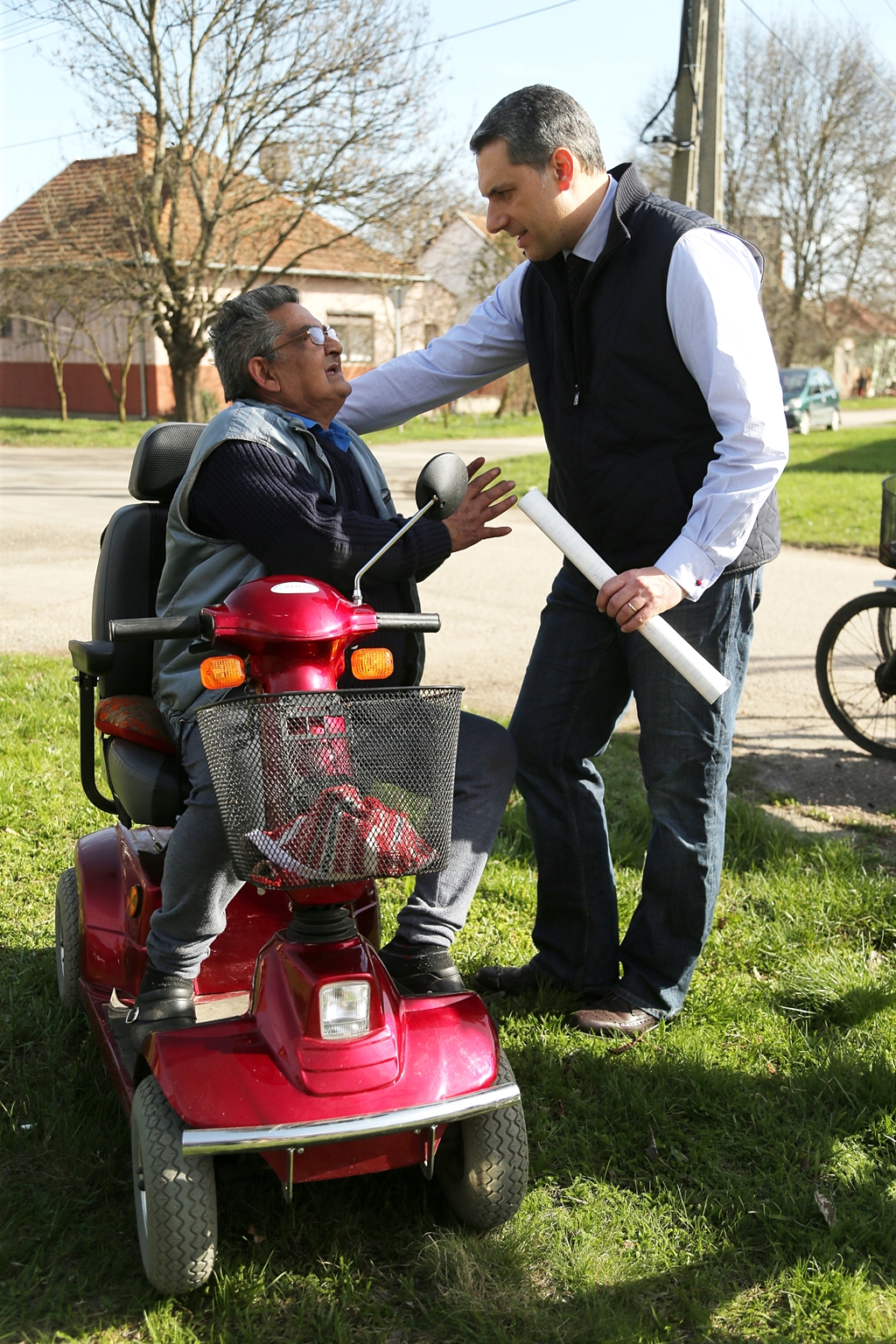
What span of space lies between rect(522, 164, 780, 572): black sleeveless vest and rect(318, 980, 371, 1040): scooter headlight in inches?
52.0

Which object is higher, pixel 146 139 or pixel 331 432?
pixel 146 139

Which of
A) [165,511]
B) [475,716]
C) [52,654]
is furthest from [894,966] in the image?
[52,654]

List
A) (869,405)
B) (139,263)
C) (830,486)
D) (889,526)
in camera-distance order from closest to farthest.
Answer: (889,526) < (830,486) < (139,263) < (869,405)

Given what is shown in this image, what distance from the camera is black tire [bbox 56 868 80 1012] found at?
312 centimetres

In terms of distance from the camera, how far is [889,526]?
5297 millimetres

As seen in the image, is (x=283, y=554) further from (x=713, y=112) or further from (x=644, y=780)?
(x=713, y=112)

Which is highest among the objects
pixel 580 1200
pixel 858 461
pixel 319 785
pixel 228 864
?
pixel 319 785

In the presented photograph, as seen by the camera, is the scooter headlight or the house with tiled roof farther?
the house with tiled roof

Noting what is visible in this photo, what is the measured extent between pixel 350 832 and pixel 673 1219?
3.67 feet

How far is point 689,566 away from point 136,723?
1.29 m

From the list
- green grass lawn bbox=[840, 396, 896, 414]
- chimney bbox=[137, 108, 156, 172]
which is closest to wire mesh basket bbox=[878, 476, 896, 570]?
chimney bbox=[137, 108, 156, 172]

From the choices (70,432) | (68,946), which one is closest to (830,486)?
(68,946)

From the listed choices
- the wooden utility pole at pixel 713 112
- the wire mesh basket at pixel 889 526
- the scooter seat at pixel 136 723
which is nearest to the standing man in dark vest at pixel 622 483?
the scooter seat at pixel 136 723

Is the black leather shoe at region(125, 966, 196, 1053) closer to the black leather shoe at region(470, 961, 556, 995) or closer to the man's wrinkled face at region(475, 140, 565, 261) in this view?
the black leather shoe at region(470, 961, 556, 995)
